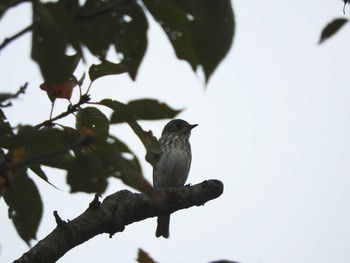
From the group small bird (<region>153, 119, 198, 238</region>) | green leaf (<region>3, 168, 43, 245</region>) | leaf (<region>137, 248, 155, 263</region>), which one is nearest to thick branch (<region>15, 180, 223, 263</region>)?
green leaf (<region>3, 168, 43, 245</region>)

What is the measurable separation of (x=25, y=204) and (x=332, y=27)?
1.01 m

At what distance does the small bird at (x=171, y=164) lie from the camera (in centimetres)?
1015

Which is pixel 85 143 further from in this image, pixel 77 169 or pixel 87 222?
pixel 87 222

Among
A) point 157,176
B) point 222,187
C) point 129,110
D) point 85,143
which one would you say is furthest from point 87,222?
point 157,176

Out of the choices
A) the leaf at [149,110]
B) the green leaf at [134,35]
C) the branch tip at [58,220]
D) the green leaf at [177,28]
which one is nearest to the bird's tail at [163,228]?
the branch tip at [58,220]

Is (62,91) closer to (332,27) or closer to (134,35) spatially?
(134,35)

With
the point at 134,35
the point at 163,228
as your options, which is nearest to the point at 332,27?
the point at 134,35

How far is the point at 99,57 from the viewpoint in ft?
4.37

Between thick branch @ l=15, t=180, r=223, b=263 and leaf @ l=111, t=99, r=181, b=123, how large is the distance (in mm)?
1664

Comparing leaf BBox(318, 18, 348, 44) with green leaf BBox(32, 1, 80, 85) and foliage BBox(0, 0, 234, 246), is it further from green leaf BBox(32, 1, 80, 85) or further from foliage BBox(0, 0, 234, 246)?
green leaf BBox(32, 1, 80, 85)

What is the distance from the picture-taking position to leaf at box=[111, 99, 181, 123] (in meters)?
1.34

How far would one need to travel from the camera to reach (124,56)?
Result: 1.37m

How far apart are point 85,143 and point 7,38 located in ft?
0.94

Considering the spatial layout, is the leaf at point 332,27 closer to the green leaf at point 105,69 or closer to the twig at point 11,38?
the twig at point 11,38
